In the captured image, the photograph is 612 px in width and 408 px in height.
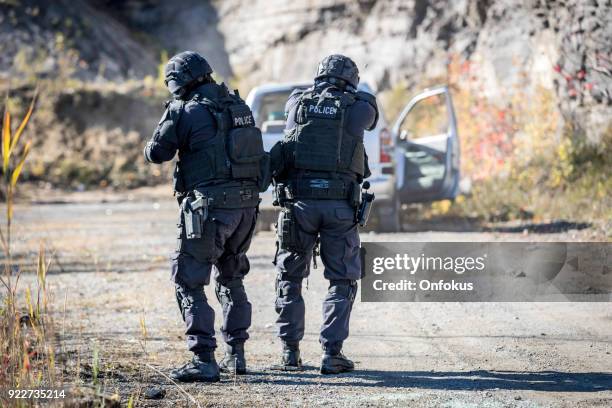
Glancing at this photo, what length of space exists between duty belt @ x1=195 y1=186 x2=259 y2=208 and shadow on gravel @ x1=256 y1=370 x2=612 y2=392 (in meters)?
1.10

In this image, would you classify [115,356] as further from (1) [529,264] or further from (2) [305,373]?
(1) [529,264]

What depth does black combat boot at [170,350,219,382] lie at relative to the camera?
19.7 ft

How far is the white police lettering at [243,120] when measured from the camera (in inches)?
246

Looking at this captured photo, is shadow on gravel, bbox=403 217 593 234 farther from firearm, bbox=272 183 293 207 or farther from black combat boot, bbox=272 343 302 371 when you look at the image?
black combat boot, bbox=272 343 302 371

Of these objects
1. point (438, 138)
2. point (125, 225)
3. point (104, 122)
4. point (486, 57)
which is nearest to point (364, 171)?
point (438, 138)

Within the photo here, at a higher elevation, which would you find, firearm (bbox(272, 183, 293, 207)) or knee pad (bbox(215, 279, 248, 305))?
firearm (bbox(272, 183, 293, 207))

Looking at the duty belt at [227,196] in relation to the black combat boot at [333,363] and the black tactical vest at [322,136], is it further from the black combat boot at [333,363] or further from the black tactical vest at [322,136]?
the black combat boot at [333,363]

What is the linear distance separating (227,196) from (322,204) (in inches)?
24.7

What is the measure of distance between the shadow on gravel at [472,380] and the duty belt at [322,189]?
→ 1.12 m

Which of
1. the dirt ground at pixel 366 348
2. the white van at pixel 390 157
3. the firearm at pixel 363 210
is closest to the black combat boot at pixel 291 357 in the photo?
the dirt ground at pixel 366 348

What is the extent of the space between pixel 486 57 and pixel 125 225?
10079 millimetres

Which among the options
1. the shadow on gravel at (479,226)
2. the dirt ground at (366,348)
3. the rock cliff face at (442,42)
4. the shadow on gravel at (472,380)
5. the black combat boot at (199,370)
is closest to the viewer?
the dirt ground at (366,348)

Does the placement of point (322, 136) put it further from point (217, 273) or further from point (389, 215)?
point (389, 215)

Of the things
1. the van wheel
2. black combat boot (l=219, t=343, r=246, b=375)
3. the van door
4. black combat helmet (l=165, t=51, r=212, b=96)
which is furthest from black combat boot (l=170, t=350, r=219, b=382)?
the van door
